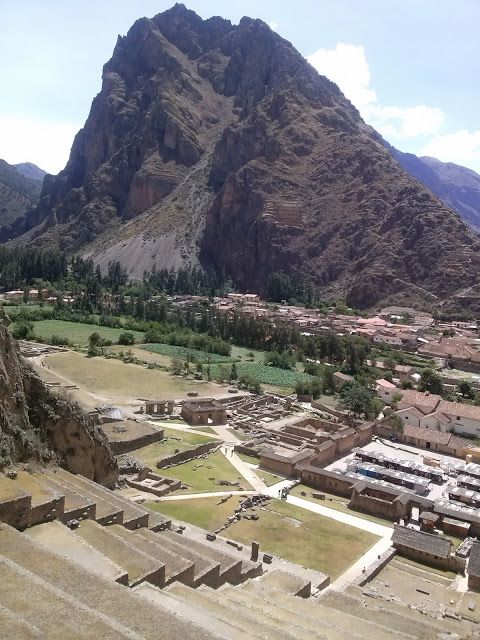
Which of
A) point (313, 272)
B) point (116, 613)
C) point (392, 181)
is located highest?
point (392, 181)

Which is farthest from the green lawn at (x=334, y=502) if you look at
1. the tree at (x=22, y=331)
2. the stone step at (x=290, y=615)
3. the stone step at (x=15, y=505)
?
the tree at (x=22, y=331)

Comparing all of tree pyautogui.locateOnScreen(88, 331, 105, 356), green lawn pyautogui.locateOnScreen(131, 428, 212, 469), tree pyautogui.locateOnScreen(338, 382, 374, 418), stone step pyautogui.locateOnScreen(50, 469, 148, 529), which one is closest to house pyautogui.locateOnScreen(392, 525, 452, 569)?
stone step pyautogui.locateOnScreen(50, 469, 148, 529)

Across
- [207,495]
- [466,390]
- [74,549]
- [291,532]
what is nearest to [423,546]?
[291,532]

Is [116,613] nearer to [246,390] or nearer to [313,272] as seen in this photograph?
[246,390]

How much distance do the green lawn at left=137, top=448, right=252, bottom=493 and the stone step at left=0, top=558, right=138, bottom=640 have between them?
88.7 feet

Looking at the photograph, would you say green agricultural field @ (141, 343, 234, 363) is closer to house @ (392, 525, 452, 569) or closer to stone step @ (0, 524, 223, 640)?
house @ (392, 525, 452, 569)

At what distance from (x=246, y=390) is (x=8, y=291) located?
92.1 meters

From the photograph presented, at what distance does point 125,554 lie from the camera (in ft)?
75.6

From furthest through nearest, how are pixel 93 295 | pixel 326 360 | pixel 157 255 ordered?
pixel 157 255
pixel 93 295
pixel 326 360

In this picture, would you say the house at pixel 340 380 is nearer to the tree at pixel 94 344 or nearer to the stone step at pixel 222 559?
the tree at pixel 94 344

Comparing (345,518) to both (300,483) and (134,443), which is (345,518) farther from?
(134,443)

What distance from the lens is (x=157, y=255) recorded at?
632 ft

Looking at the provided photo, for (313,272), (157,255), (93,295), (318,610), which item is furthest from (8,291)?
(318,610)

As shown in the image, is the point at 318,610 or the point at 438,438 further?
the point at 438,438
